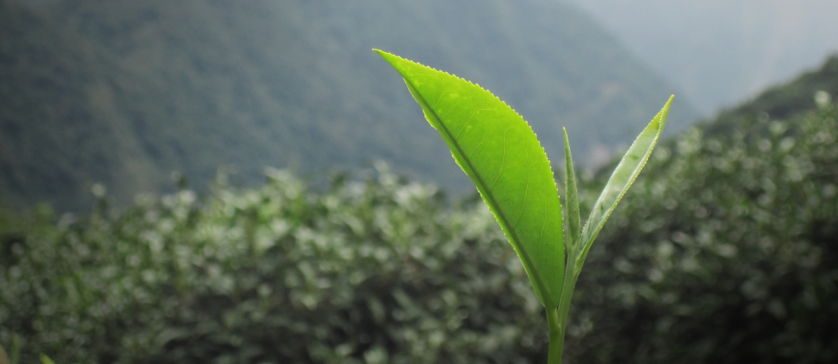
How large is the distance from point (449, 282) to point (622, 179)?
2.33 m

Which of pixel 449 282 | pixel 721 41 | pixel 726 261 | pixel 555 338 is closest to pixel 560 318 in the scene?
pixel 555 338

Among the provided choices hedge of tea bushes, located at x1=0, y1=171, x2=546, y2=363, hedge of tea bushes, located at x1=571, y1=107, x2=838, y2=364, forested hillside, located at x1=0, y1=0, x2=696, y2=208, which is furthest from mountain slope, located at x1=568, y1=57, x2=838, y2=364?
forested hillside, located at x1=0, y1=0, x2=696, y2=208

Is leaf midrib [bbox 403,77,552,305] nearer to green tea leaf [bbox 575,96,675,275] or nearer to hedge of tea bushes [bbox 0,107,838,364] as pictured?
green tea leaf [bbox 575,96,675,275]

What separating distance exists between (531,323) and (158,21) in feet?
108

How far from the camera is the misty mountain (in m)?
71.8

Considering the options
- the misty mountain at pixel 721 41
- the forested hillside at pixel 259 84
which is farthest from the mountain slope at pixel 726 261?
the misty mountain at pixel 721 41

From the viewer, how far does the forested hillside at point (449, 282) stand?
2.31 meters

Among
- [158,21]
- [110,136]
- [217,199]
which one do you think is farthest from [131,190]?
[217,199]

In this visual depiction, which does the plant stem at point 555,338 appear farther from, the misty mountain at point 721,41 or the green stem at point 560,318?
the misty mountain at point 721,41

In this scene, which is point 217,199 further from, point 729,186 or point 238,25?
point 238,25

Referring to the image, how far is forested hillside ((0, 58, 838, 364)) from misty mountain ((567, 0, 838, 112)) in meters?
70.0

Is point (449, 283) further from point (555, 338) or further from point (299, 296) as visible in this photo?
point (555, 338)

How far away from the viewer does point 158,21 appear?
32.8 meters

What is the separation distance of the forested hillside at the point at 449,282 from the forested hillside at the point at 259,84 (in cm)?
1364
